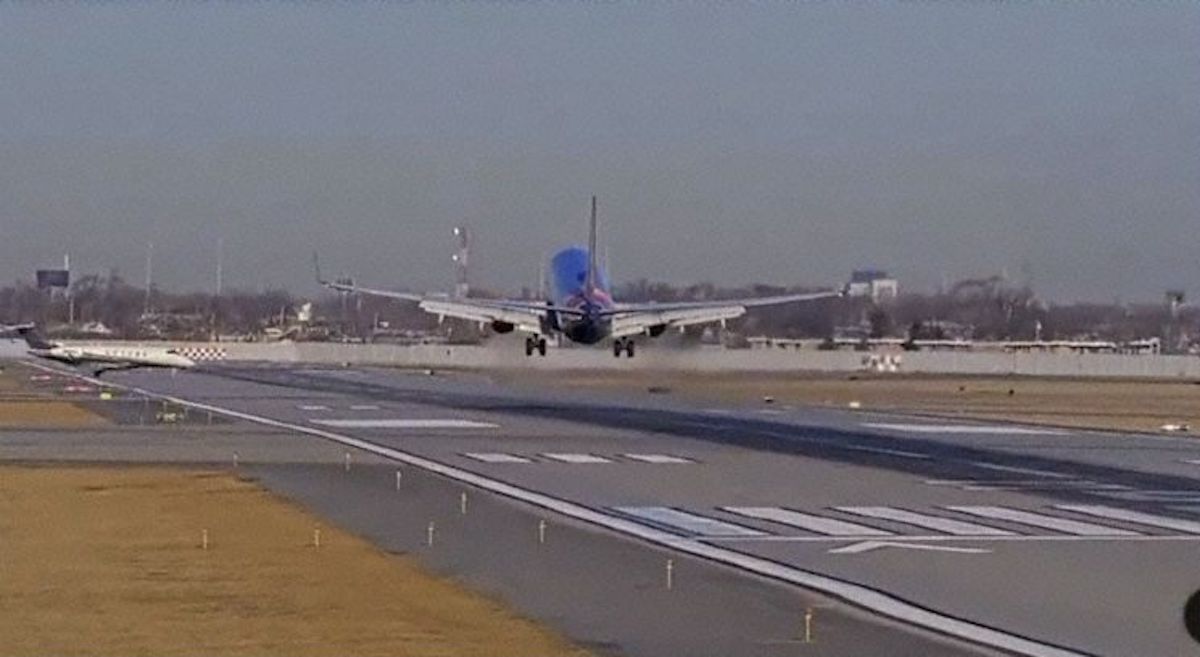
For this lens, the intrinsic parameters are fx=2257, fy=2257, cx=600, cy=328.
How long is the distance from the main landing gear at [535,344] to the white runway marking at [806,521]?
2465 inches

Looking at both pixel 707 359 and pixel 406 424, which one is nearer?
pixel 406 424

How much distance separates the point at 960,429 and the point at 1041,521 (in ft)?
96.7

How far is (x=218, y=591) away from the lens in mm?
21828

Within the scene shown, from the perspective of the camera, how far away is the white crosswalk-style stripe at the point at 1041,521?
98.9 feet

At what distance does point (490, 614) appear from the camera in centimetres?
2031

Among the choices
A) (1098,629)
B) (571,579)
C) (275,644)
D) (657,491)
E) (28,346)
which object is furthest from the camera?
(28,346)

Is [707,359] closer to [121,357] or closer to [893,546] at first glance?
[121,357]

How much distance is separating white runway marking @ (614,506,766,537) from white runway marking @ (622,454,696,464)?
11657mm

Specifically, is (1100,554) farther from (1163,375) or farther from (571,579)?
(1163,375)

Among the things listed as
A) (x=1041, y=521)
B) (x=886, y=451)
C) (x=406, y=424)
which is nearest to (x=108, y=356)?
(x=406, y=424)

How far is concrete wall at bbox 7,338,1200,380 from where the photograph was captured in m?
100

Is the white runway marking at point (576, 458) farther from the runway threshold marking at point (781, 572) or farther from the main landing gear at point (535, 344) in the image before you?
the main landing gear at point (535, 344)

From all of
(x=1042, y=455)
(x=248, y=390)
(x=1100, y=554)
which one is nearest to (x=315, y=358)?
(x=248, y=390)

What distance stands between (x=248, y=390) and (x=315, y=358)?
73.6 meters
